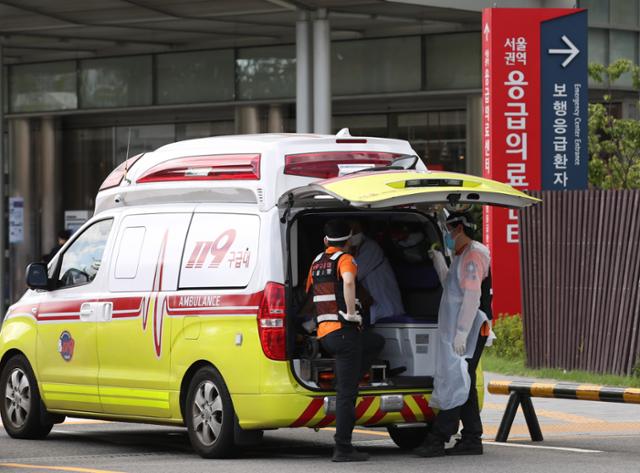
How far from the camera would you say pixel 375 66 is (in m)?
31.5

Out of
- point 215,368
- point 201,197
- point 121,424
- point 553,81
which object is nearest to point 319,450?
point 215,368

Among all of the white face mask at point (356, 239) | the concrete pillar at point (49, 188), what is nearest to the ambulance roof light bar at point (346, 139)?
the white face mask at point (356, 239)

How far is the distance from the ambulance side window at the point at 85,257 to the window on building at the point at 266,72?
18891 mm

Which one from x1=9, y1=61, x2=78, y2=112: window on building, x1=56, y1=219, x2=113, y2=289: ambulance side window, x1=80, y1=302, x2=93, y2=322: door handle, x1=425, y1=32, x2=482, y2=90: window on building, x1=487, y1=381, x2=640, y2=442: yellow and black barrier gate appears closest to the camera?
x1=487, y1=381, x2=640, y2=442: yellow and black barrier gate

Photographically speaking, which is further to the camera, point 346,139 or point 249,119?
point 249,119

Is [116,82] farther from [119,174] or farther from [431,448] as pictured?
[431,448]

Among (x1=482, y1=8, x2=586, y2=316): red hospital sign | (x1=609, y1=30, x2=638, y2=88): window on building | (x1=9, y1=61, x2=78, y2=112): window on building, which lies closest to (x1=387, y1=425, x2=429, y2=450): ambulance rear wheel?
(x1=482, y1=8, x2=586, y2=316): red hospital sign

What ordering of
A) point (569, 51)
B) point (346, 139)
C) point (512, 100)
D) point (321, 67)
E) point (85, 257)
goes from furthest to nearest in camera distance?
point (321, 67), point (569, 51), point (512, 100), point (85, 257), point (346, 139)

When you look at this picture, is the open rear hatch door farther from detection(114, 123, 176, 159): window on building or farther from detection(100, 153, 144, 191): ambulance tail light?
detection(114, 123, 176, 159): window on building

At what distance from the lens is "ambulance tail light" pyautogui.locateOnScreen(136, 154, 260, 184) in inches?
473

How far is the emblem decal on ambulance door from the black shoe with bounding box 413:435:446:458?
3113mm

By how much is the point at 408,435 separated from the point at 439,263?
145 cm

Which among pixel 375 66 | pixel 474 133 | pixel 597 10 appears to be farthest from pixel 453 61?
pixel 597 10

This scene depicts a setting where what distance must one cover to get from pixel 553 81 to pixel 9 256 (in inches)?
641
